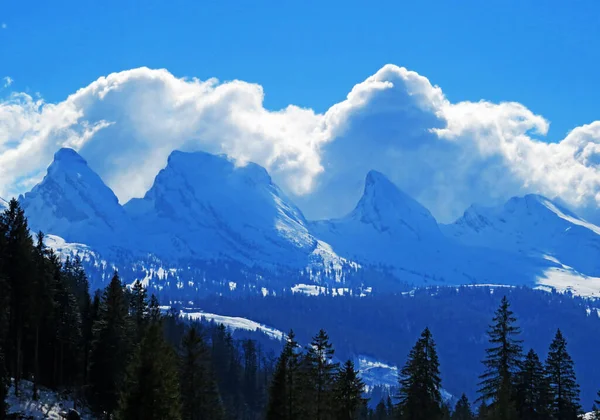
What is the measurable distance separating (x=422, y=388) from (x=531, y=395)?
7.86 metres

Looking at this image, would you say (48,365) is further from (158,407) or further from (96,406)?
(158,407)

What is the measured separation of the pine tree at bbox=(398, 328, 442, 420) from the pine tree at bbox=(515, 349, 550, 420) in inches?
231

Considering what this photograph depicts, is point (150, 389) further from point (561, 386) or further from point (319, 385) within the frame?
point (561, 386)

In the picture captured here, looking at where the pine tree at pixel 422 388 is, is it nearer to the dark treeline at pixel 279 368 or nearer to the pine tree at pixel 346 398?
the dark treeline at pixel 279 368

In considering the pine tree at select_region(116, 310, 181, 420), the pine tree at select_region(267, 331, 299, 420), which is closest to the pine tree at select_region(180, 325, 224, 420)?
the pine tree at select_region(267, 331, 299, 420)

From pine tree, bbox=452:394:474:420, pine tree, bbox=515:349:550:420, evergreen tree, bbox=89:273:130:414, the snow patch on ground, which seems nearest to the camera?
the snow patch on ground

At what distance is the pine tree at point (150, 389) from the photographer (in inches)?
1844

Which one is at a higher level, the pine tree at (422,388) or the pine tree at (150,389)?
the pine tree at (422,388)

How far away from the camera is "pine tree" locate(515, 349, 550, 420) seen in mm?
64250

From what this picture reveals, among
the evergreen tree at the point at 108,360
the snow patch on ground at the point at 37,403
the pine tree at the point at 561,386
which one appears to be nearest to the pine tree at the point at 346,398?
the pine tree at the point at 561,386

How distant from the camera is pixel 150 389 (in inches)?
1858

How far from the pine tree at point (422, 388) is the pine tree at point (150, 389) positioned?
21.9 meters

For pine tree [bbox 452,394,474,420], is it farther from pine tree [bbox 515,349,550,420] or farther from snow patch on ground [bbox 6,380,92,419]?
snow patch on ground [bbox 6,380,92,419]

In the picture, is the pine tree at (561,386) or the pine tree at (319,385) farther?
the pine tree at (561,386)
